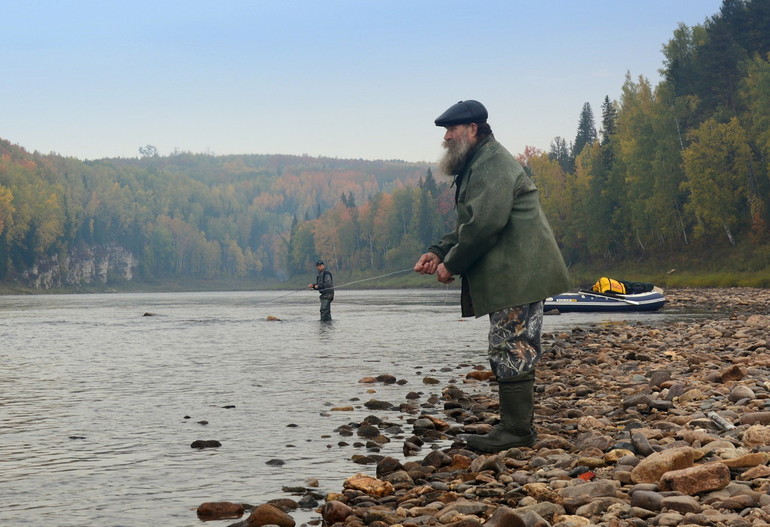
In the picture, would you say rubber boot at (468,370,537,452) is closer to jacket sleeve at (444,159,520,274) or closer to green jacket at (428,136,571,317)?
green jacket at (428,136,571,317)

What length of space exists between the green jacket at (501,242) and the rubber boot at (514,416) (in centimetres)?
72

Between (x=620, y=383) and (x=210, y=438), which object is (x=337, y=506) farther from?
(x=620, y=383)

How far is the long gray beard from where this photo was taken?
7.78 metres

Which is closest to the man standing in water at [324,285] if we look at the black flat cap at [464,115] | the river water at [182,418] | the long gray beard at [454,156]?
the river water at [182,418]

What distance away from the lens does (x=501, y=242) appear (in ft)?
24.6

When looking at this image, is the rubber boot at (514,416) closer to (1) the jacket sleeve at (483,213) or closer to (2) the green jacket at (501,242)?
(2) the green jacket at (501,242)

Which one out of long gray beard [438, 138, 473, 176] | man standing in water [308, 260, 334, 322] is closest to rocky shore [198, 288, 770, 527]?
long gray beard [438, 138, 473, 176]

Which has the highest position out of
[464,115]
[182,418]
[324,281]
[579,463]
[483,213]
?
[464,115]

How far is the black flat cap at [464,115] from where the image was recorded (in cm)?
773

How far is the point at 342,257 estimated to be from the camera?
6772 inches

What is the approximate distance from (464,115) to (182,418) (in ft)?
18.3

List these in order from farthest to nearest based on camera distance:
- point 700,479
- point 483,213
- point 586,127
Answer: point 586,127 < point 483,213 < point 700,479

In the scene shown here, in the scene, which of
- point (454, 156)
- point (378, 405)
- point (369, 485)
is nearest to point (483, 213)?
point (454, 156)

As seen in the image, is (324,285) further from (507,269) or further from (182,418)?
(507,269)
